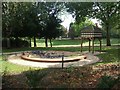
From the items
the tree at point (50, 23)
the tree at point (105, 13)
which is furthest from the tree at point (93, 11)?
the tree at point (50, 23)

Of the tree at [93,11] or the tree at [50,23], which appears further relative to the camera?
the tree at [50,23]

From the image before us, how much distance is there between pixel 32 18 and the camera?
32500 mm

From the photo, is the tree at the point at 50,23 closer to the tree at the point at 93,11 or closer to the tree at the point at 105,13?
the tree at the point at 93,11

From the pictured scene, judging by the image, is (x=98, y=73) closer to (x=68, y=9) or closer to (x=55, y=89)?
(x=55, y=89)

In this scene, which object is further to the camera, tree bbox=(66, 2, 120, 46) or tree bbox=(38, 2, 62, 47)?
tree bbox=(38, 2, 62, 47)

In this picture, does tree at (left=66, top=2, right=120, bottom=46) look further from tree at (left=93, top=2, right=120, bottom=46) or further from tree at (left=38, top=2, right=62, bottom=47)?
tree at (left=38, top=2, right=62, bottom=47)

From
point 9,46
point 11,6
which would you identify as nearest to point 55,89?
point 11,6

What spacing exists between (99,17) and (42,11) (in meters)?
8.13

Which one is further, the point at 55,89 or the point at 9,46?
the point at 9,46

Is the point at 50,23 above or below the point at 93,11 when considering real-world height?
below

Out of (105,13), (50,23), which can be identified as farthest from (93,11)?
(50,23)

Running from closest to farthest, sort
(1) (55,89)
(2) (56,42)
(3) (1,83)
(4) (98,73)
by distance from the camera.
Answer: (1) (55,89)
(3) (1,83)
(4) (98,73)
(2) (56,42)

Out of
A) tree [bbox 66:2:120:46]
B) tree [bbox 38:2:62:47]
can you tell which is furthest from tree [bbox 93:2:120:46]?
tree [bbox 38:2:62:47]

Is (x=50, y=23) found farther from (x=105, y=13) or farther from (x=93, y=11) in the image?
(x=105, y=13)
